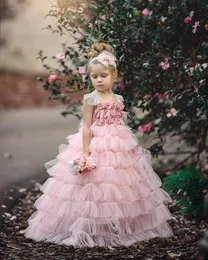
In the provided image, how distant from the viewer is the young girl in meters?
3.85

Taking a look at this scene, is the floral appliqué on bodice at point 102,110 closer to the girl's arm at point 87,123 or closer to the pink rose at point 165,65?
the girl's arm at point 87,123

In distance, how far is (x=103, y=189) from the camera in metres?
3.87

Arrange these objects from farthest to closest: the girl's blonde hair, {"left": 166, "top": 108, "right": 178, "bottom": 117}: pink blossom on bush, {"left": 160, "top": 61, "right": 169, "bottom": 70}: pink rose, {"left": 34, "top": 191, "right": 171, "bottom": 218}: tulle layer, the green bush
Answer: {"left": 166, "top": 108, "right": 178, "bottom": 117}: pink blossom on bush → {"left": 160, "top": 61, "right": 169, "bottom": 70}: pink rose → the green bush → the girl's blonde hair → {"left": 34, "top": 191, "right": 171, "bottom": 218}: tulle layer

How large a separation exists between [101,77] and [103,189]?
0.89 m

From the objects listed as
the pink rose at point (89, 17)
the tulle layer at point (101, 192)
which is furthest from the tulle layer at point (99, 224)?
the pink rose at point (89, 17)

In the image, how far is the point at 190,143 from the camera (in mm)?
6094

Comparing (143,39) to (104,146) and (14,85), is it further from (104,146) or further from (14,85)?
(14,85)

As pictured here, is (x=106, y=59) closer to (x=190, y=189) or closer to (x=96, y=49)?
(x=96, y=49)

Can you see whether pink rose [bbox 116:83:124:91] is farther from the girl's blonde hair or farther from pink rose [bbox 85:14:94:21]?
the girl's blonde hair

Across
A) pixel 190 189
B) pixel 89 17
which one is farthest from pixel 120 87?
pixel 190 189

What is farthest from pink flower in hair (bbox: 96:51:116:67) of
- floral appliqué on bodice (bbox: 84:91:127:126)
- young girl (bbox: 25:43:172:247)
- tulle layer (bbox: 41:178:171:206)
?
tulle layer (bbox: 41:178:171:206)

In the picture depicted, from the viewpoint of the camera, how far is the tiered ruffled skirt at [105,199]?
3846mm

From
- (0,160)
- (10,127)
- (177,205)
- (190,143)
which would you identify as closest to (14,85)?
(10,127)

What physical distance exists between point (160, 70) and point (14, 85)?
11.0 meters
